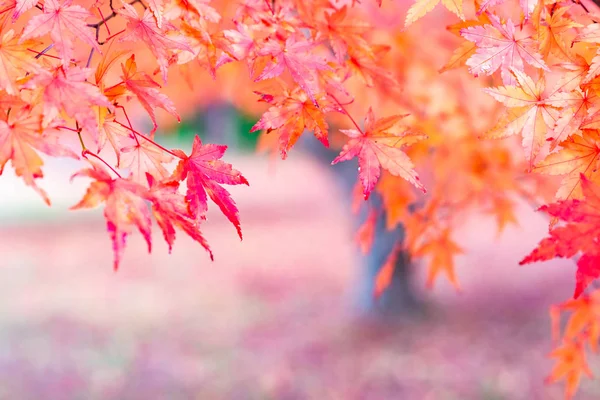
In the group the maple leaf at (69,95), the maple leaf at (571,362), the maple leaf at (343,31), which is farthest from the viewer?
the maple leaf at (571,362)

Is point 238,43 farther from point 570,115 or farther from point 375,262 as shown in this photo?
point 375,262

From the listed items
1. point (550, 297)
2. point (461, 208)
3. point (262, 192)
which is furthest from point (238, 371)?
point (262, 192)

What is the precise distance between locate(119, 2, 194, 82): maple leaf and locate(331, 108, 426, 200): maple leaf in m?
0.45

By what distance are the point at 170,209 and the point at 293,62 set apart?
0.46 meters

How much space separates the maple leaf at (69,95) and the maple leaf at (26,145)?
6 cm

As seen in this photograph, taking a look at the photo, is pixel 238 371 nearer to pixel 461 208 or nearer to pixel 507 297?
pixel 461 208

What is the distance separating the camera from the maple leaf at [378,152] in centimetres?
134

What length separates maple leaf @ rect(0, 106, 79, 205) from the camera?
110 centimetres

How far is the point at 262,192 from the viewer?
15.0m

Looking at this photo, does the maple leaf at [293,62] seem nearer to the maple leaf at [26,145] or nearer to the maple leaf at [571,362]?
the maple leaf at [26,145]

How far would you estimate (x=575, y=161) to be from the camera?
1247 millimetres

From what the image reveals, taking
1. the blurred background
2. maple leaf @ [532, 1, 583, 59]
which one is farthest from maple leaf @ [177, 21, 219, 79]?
the blurred background

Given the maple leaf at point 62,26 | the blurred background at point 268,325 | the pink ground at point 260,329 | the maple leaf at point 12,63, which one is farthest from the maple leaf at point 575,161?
the pink ground at point 260,329

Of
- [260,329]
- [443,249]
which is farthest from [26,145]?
[260,329]
